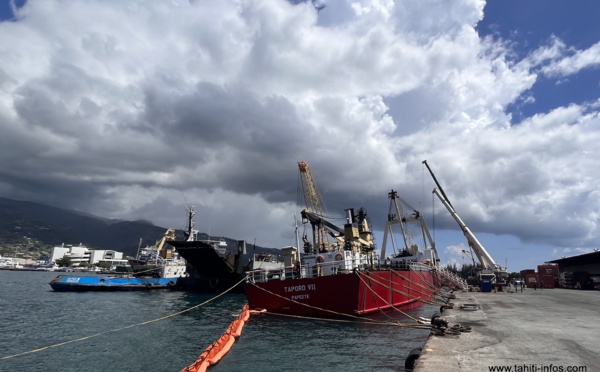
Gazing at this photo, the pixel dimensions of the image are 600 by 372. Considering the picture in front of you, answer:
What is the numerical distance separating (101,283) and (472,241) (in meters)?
63.4

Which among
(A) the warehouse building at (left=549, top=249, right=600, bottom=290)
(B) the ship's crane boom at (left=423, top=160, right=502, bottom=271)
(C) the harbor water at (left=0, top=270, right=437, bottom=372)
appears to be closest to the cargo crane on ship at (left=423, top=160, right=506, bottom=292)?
(B) the ship's crane boom at (left=423, top=160, right=502, bottom=271)

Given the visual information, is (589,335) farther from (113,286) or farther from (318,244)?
(113,286)

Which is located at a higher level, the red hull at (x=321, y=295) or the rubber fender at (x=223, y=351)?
the red hull at (x=321, y=295)

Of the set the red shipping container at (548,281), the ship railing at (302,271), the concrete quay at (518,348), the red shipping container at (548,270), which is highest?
the red shipping container at (548,270)

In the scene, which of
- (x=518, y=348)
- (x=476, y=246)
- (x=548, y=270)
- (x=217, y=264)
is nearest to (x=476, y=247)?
(x=476, y=246)

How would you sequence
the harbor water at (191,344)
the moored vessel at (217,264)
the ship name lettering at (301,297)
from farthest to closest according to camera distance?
the moored vessel at (217,264) < the ship name lettering at (301,297) < the harbor water at (191,344)

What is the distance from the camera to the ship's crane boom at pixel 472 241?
2378 inches

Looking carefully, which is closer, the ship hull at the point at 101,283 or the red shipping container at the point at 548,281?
the ship hull at the point at 101,283

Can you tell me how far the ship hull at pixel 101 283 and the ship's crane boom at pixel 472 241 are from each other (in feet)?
177

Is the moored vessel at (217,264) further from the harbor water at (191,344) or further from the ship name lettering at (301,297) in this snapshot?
the ship name lettering at (301,297)

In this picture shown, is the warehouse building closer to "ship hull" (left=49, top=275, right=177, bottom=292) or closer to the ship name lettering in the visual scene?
the ship name lettering

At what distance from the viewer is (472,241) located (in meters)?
64.0

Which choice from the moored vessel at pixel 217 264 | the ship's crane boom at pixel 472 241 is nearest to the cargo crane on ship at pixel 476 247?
the ship's crane boom at pixel 472 241

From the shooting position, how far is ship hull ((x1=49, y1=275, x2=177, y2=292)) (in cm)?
5228
